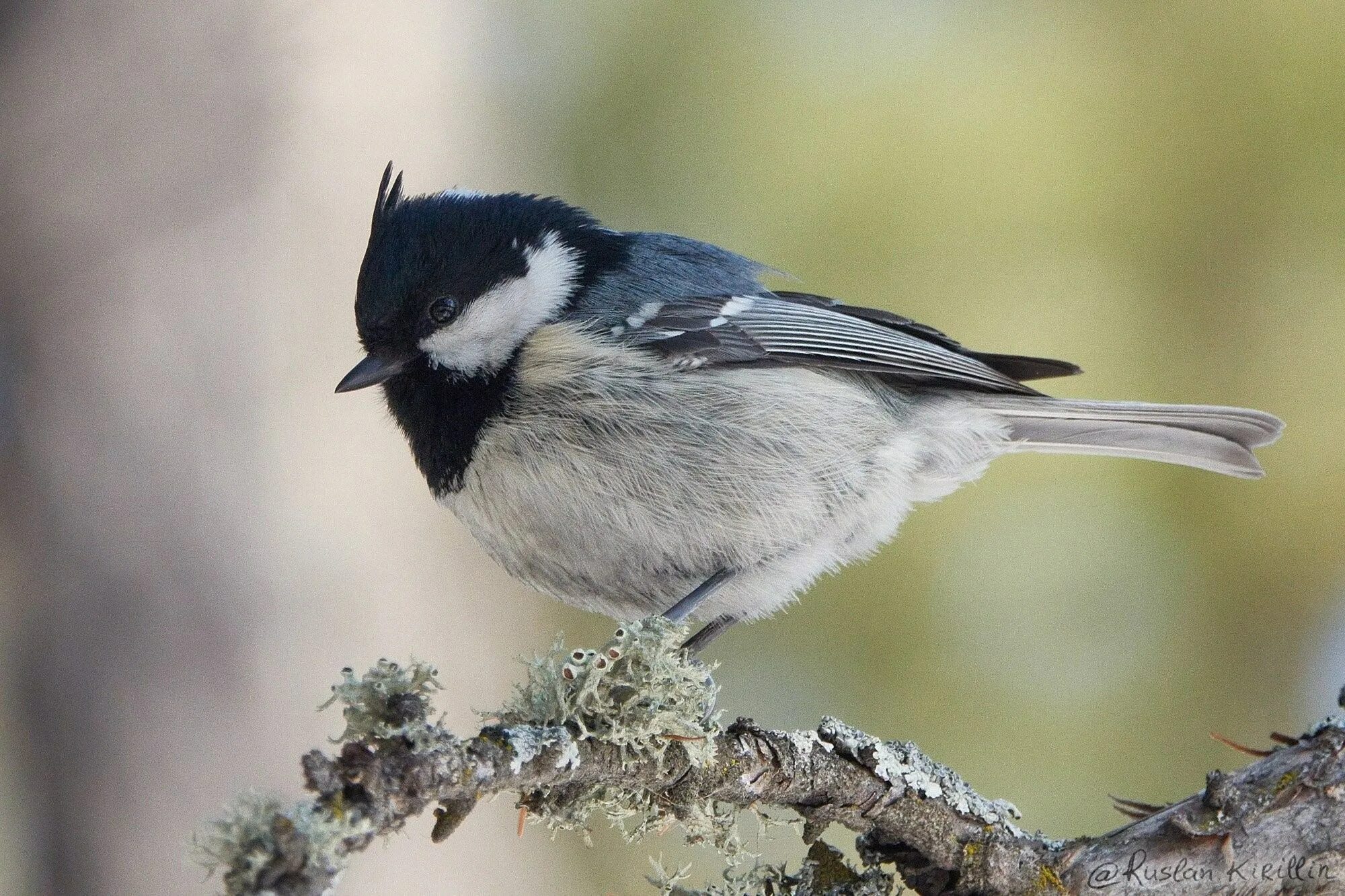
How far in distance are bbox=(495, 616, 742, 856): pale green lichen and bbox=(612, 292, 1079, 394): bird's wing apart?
825 millimetres

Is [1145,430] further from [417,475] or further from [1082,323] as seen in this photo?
[417,475]

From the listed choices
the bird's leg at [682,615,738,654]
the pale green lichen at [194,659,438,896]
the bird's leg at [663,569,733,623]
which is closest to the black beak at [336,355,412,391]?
the bird's leg at [663,569,733,623]

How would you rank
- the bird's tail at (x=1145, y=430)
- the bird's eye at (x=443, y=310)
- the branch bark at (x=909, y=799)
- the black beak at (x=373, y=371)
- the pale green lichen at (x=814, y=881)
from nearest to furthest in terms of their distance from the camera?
the branch bark at (x=909, y=799) → the pale green lichen at (x=814, y=881) → the black beak at (x=373, y=371) → the bird's eye at (x=443, y=310) → the bird's tail at (x=1145, y=430)

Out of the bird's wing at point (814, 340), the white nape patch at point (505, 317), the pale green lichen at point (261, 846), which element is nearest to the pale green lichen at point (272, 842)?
the pale green lichen at point (261, 846)

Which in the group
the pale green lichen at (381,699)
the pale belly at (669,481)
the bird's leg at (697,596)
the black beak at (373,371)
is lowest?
the pale green lichen at (381,699)

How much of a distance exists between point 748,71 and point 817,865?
276cm

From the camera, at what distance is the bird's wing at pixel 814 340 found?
7.38 ft

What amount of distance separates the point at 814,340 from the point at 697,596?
68 centimetres

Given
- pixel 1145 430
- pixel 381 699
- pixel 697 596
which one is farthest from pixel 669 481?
pixel 1145 430

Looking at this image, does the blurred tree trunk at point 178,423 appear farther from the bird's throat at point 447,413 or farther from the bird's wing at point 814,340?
the bird's wing at point 814,340

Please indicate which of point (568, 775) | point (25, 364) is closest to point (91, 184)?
point (25, 364)

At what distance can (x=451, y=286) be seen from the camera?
2.11 metres

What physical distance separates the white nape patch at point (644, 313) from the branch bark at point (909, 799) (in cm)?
93

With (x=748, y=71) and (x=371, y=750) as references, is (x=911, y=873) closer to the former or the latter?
(x=371, y=750)
